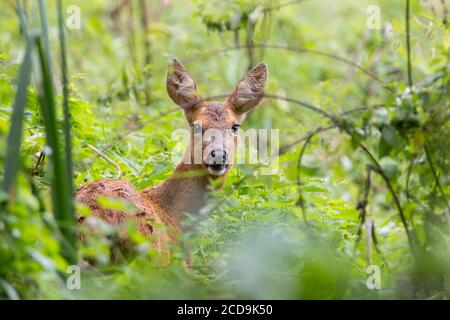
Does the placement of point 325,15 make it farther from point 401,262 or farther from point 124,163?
point 401,262

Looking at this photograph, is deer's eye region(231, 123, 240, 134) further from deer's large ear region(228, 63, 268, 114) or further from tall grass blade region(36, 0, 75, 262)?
tall grass blade region(36, 0, 75, 262)

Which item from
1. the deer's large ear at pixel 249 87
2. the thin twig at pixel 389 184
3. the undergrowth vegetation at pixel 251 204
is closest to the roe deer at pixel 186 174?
the deer's large ear at pixel 249 87

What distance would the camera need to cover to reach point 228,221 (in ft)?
20.2

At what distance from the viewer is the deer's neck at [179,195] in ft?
23.3

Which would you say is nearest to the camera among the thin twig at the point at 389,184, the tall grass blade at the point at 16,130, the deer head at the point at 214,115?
the tall grass blade at the point at 16,130

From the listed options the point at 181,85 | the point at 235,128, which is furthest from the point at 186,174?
the point at 181,85

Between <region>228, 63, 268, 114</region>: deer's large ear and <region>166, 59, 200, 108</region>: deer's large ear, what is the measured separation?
0.34m

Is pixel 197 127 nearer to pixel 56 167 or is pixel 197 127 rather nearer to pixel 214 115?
pixel 214 115

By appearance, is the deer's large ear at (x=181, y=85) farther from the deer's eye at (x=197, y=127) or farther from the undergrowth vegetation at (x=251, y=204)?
the undergrowth vegetation at (x=251, y=204)

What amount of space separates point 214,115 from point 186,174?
187 centimetres

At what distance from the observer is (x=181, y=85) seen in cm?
773

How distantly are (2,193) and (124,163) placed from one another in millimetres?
3630

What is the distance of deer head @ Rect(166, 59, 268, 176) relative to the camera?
23.2 feet
